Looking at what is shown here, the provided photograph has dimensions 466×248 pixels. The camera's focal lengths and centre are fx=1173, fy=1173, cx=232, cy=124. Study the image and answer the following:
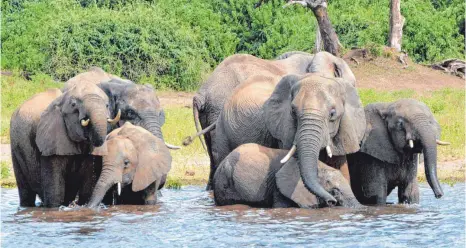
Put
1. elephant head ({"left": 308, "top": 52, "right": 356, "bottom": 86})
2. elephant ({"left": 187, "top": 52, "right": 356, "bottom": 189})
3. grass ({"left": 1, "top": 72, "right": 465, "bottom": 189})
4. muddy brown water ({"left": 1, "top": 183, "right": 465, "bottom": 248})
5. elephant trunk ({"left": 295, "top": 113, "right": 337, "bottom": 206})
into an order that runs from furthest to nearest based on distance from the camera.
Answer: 1. grass ({"left": 1, "top": 72, "right": 465, "bottom": 189})
2. elephant ({"left": 187, "top": 52, "right": 356, "bottom": 189})
3. elephant head ({"left": 308, "top": 52, "right": 356, "bottom": 86})
4. elephant trunk ({"left": 295, "top": 113, "right": 337, "bottom": 206})
5. muddy brown water ({"left": 1, "top": 183, "right": 465, "bottom": 248})

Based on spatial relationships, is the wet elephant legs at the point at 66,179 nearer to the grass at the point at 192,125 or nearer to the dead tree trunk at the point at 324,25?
Answer: the grass at the point at 192,125

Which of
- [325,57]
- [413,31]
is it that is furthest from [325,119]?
[413,31]

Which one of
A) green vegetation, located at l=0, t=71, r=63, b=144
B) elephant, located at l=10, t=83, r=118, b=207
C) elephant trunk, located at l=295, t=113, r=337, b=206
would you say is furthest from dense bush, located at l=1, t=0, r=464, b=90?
elephant trunk, located at l=295, t=113, r=337, b=206

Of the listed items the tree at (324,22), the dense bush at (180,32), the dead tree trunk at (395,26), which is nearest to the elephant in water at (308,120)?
the dense bush at (180,32)

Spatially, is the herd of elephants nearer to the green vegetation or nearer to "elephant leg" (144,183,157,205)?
"elephant leg" (144,183,157,205)

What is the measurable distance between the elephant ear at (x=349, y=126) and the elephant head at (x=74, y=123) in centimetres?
202

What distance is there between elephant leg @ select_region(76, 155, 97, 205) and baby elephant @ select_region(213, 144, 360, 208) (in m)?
1.14

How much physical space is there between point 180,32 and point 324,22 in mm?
2885

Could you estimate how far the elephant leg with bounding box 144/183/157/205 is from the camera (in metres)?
11.2

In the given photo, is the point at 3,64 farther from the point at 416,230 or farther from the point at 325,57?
the point at 416,230

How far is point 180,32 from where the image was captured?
77.2ft

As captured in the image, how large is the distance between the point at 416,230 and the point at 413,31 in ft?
58.7

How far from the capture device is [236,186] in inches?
414

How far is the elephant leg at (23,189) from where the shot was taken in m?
11.2
